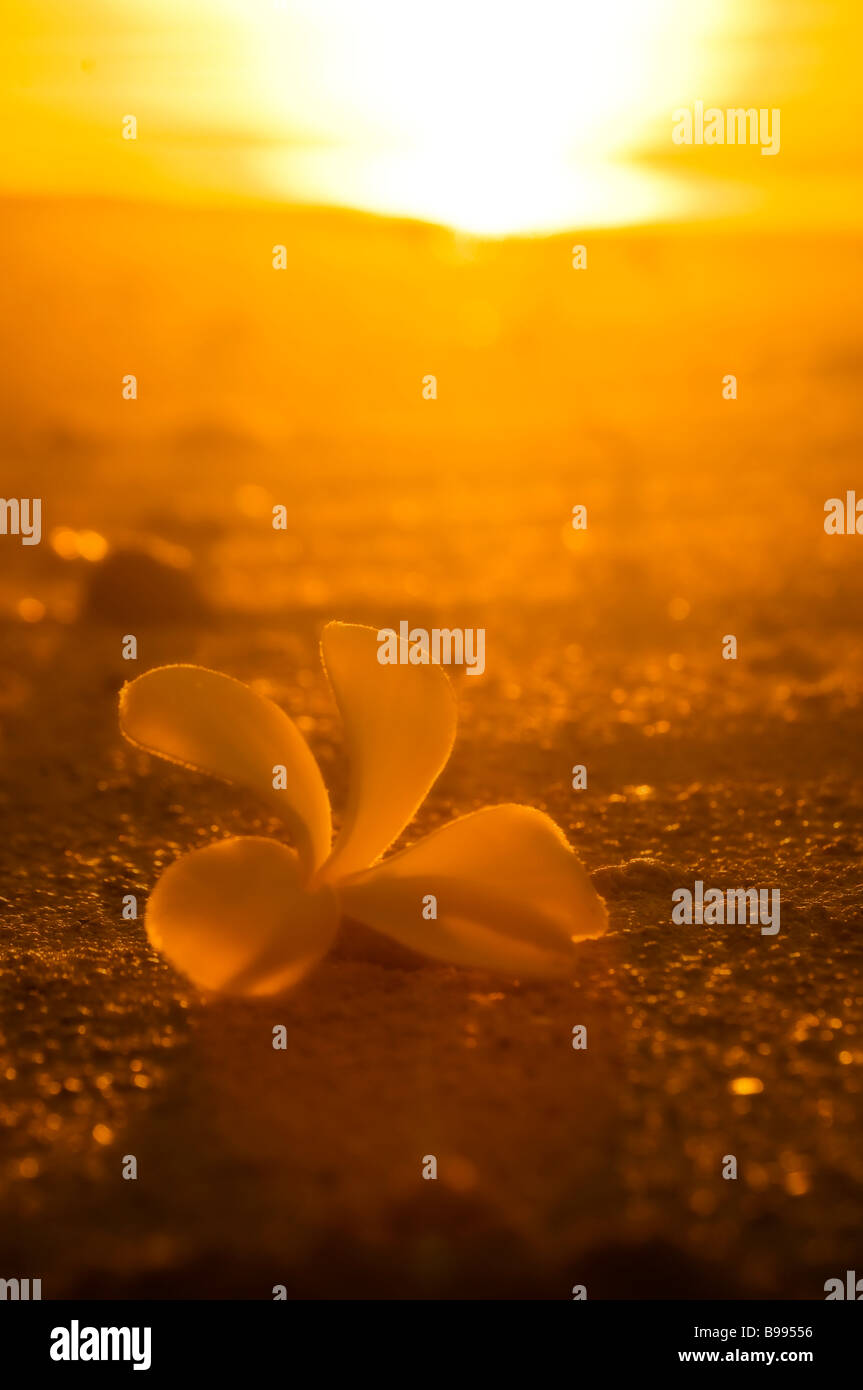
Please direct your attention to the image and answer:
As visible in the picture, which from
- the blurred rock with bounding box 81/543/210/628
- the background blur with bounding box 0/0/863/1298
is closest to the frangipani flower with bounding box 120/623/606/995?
the background blur with bounding box 0/0/863/1298

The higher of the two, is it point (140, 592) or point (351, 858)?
point (140, 592)

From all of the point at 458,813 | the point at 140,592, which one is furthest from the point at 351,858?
the point at 140,592

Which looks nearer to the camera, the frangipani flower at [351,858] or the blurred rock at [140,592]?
the frangipani flower at [351,858]

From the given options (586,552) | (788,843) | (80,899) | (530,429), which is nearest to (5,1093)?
(80,899)

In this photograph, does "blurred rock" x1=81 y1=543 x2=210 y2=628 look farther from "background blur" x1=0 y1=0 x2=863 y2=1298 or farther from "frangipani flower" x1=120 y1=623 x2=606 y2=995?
"frangipani flower" x1=120 y1=623 x2=606 y2=995

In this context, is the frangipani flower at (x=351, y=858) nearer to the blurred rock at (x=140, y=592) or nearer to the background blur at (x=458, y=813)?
the background blur at (x=458, y=813)

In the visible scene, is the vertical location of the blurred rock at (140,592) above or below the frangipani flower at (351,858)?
above

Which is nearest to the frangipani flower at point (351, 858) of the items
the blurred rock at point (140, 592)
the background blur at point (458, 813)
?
the background blur at point (458, 813)

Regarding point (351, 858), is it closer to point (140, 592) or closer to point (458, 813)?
point (458, 813)
